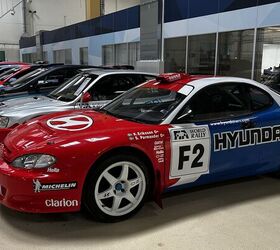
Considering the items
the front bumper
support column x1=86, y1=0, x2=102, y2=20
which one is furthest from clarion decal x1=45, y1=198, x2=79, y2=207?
support column x1=86, y1=0, x2=102, y2=20

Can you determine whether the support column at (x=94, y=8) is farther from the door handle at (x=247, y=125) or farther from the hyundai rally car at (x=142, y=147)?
the door handle at (x=247, y=125)

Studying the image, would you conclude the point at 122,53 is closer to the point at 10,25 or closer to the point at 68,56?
the point at 68,56

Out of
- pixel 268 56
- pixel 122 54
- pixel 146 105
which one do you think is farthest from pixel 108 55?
pixel 146 105

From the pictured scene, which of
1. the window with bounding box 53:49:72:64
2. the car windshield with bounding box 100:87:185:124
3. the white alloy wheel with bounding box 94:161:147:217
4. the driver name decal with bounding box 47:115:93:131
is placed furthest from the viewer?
the window with bounding box 53:49:72:64

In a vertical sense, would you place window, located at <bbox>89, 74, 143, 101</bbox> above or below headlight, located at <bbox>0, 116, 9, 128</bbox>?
above

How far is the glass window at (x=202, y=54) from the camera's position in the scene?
37.4ft

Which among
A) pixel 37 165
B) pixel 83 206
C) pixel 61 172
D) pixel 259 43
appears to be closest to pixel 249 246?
pixel 83 206

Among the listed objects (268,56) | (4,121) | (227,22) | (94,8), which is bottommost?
(4,121)

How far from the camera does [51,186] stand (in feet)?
9.75

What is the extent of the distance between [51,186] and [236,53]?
28.6 ft

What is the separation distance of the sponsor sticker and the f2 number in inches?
41.7

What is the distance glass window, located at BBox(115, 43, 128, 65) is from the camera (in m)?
16.5

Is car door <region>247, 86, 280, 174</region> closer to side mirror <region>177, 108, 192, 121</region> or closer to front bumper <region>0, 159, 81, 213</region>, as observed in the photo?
side mirror <region>177, 108, 192, 121</region>

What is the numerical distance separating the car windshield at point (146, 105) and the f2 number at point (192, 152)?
1.23ft
